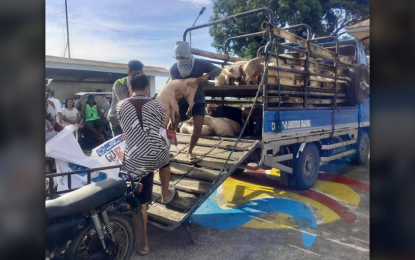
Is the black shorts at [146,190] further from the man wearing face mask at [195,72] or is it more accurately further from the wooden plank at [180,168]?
the man wearing face mask at [195,72]

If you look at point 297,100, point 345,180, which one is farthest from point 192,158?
point 345,180

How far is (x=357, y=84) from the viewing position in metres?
6.51

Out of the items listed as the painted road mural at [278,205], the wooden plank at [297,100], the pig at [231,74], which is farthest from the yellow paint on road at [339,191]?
the pig at [231,74]

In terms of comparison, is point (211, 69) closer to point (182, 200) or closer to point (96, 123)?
point (182, 200)

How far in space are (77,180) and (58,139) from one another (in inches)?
18.5

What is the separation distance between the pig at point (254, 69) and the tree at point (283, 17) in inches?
160

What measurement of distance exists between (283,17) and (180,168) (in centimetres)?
906

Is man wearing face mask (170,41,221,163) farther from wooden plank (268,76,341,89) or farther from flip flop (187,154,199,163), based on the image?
wooden plank (268,76,341,89)

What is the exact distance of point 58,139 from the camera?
3219 millimetres

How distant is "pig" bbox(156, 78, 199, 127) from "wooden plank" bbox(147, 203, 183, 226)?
3.80 ft

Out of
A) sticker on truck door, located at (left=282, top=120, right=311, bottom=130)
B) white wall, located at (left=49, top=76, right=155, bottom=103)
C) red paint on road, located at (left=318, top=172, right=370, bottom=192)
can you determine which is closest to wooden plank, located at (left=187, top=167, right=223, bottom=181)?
sticker on truck door, located at (left=282, top=120, right=311, bottom=130)

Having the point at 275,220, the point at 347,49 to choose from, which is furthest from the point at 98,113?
the point at 347,49

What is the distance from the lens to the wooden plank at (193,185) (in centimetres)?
364
